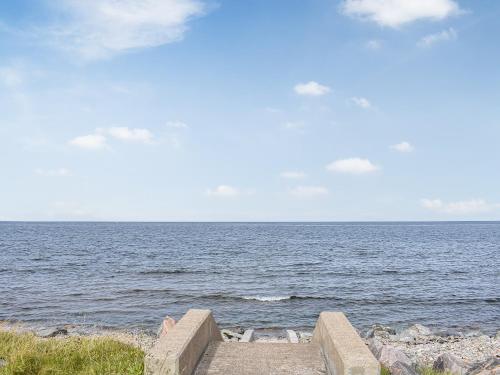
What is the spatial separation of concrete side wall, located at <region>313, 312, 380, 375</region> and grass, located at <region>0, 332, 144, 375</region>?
112 inches

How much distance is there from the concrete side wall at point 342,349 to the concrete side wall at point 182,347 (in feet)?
6.39

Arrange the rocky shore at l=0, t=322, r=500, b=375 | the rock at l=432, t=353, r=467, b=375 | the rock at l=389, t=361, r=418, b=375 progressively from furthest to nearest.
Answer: the rocky shore at l=0, t=322, r=500, b=375
the rock at l=432, t=353, r=467, b=375
the rock at l=389, t=361, r=418, b=375

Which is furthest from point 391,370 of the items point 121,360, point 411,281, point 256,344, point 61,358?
A: point 411,281

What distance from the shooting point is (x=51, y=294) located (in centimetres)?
2783

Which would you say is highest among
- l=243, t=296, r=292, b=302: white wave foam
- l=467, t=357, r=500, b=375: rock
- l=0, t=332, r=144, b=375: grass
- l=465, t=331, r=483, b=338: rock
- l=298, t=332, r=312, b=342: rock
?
l=0, t=332, r=144, b=375: grass

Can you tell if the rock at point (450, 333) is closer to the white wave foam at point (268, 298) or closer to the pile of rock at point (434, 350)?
the pile of rock at point (434, 350)

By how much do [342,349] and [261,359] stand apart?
177cm

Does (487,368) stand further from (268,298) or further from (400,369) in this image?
→ (268,298)

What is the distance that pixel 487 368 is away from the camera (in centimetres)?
1012

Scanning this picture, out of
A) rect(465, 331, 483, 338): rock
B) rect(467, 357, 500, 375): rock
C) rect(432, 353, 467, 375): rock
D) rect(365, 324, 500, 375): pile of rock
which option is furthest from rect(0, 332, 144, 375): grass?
rect(465, 331, 483, 338): rock

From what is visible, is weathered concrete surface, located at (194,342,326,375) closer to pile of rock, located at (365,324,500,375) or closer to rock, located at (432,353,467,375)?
pile of rock, located at (365,324,500,375)

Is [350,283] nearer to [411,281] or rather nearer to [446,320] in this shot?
[411,281]

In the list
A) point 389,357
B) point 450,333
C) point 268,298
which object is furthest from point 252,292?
point 389,357

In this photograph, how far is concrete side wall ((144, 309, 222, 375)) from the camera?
5984 millimetres
